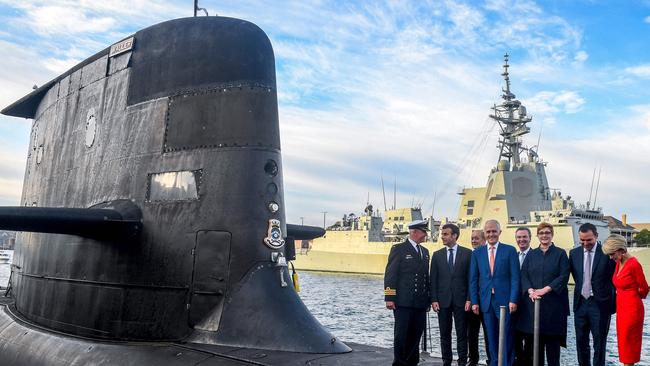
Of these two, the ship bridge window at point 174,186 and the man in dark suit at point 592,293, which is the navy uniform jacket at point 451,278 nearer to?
the man in dark suit at point 592,293

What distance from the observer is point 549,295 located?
6211 millimetres

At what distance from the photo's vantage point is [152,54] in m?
7.03

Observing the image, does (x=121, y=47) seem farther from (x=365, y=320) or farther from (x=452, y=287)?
(x=365, y=320)

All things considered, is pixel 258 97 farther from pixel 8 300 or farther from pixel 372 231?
pixel 372 231

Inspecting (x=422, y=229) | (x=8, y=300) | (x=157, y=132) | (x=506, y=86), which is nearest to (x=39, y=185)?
(x=8, y=300)

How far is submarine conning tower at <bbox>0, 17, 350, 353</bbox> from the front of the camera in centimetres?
609

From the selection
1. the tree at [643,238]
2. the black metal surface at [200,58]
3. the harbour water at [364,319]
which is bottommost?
the harbour water at [364,319]

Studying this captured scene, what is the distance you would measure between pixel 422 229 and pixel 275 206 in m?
1.60

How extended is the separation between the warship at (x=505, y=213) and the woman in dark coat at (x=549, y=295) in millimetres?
39702

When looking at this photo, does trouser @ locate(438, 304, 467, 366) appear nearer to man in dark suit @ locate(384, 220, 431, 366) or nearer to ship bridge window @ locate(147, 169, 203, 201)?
man in dark suit @ locate(384, 220, 431, 366)

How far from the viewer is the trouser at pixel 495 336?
622cm

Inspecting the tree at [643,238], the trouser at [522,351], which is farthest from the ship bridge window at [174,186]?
the tree at [643,238]

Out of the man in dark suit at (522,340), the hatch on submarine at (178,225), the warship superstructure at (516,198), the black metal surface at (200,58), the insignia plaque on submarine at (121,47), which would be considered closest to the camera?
the hatch on submarine at (178,225)

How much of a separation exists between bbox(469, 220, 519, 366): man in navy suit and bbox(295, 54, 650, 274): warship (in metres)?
39.8
